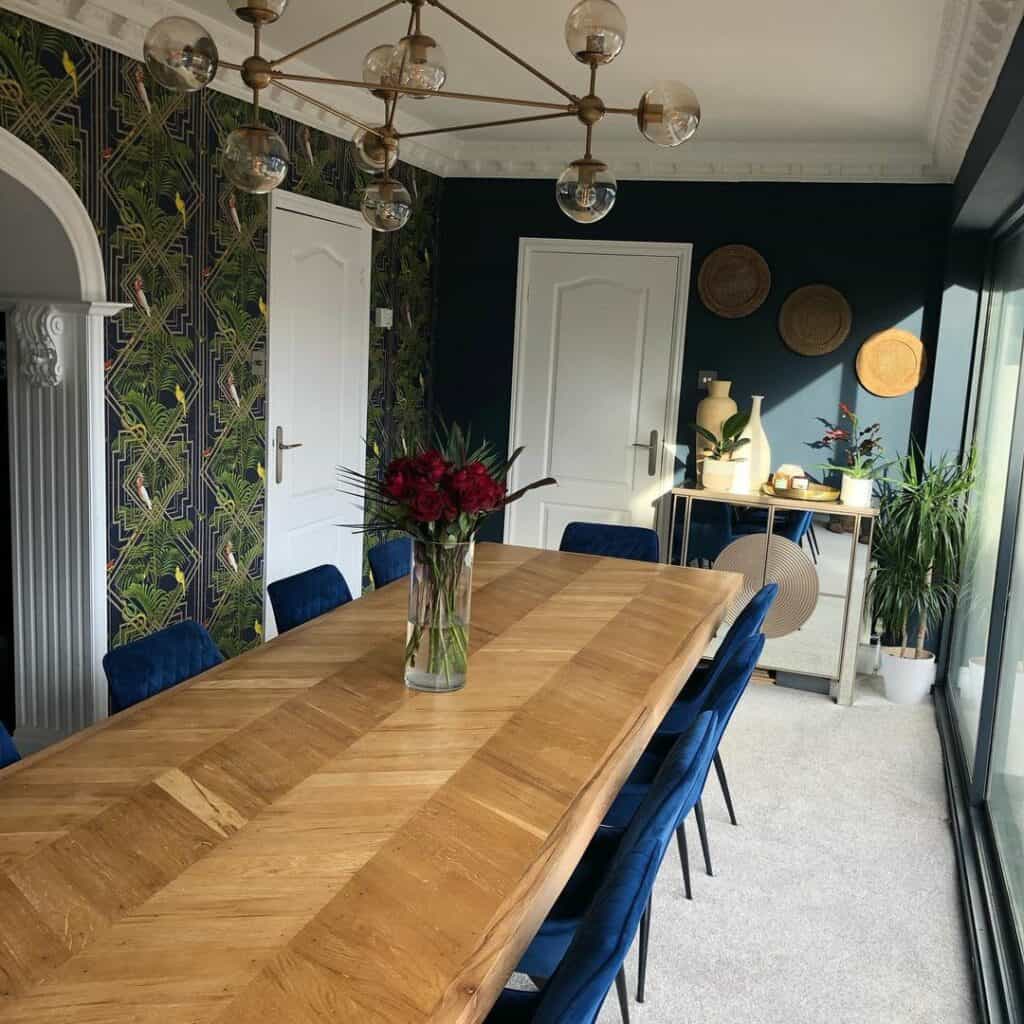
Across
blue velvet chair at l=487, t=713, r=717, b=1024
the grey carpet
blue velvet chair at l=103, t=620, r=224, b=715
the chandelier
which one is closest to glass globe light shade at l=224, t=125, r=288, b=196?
the chandelier

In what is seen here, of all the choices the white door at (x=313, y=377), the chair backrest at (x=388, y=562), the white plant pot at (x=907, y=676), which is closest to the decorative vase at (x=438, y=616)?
the chair backrest at (x=388, y=562)

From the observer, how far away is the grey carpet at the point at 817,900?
258 centimetres

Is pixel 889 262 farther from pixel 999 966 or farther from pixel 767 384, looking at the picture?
pixel 999 966

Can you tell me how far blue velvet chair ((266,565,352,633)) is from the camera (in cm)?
304

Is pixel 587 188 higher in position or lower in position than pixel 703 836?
higher

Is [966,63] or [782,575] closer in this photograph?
[966,63]

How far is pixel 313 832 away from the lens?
1.64 metres

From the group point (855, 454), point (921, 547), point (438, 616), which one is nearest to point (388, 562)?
point (438, 616)

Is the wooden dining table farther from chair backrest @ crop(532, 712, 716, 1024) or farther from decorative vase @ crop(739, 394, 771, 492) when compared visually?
decorative vase @ crop(739, 394, 771, 492)

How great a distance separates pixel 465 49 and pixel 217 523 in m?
2.06

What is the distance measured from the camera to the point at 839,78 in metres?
3.83

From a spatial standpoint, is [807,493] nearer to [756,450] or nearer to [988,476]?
[756,450]

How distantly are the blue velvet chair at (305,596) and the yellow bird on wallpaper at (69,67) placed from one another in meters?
1.68

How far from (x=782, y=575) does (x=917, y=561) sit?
604 millimetres
